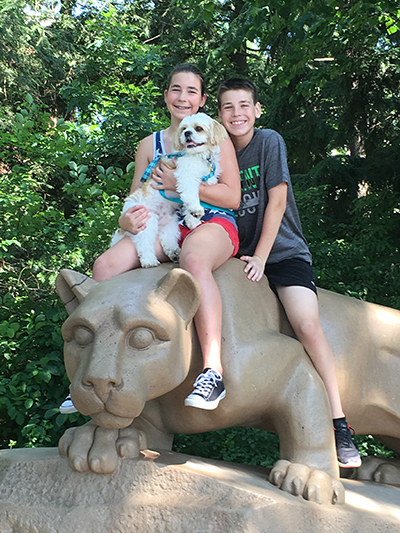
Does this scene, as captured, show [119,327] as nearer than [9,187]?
Yes

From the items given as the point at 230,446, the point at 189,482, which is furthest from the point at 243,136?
the point at 230,446

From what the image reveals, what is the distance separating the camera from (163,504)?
2.45 metres

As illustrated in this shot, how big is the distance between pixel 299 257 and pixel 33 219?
366cm

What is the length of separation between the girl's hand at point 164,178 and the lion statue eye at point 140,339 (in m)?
0.92

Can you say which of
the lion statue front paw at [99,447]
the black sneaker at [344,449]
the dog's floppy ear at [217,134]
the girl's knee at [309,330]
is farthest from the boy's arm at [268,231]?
the lion statue front paw at [99,447]

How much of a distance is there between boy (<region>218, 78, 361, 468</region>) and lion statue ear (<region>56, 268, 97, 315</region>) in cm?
87

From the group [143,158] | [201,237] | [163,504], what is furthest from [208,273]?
[163,504]

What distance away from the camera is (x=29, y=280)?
650 centimetres

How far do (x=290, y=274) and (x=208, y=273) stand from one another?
0.65 m

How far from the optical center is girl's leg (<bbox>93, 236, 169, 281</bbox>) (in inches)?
114

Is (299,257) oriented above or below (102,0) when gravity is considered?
below

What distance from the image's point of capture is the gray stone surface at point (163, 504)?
236 centimetres

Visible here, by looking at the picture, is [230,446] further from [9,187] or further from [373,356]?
[9,187]

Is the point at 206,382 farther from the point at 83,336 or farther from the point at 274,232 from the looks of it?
the point at 274,232
